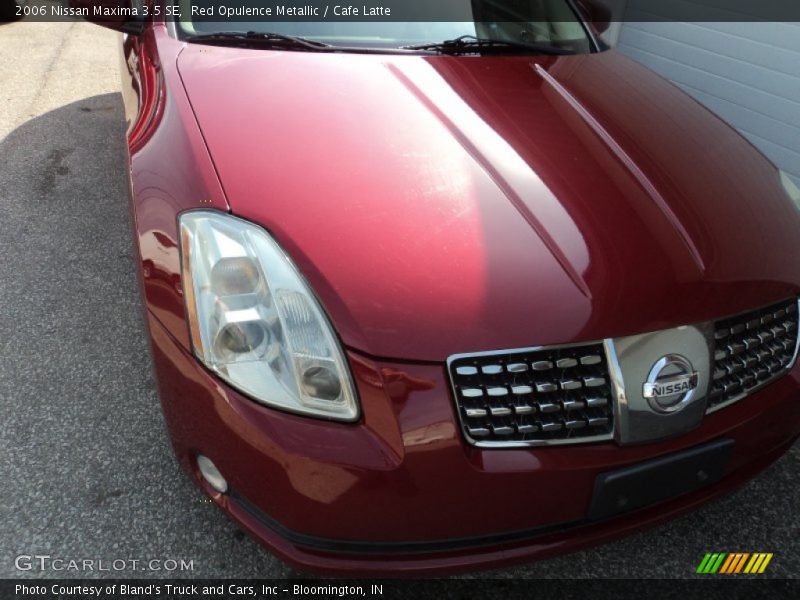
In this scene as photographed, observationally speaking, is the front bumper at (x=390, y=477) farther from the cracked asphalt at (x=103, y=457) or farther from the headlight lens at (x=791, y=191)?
the headlight lens at (x=791, y=191)

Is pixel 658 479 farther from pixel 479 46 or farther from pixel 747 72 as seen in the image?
pixel 747 72

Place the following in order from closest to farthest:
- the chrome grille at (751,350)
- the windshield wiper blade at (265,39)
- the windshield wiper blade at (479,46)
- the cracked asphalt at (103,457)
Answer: the chrome grille at (751,350) < the cracked asphalt at (103,457) < the windshield wiper blade at (265,39) < the windshield wiper blade at (479,46)

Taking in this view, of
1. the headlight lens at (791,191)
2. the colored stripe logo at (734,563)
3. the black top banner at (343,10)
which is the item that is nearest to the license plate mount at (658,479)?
the colored stripe logo at (734,563)

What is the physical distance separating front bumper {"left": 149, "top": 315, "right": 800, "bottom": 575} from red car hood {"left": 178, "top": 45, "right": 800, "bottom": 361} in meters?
0.13

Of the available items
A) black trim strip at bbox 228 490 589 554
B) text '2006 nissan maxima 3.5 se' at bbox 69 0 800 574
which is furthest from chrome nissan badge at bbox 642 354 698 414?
black trim strip at bbox 228 490 589 554

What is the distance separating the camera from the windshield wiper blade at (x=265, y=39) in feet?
6.64

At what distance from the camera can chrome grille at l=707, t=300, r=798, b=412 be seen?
143 centimetres

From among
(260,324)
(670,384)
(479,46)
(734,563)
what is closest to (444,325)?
(260,324)

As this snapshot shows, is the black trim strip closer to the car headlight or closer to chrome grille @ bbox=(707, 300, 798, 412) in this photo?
the car headlight

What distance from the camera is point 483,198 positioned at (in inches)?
59.7

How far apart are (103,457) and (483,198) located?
127cm

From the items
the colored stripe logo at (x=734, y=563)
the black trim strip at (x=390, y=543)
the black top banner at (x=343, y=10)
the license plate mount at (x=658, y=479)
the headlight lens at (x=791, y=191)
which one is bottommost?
the colored stripe logo at (x=734, y=563)

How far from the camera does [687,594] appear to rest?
170 centimetres

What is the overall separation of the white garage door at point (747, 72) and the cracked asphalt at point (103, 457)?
2372mm
